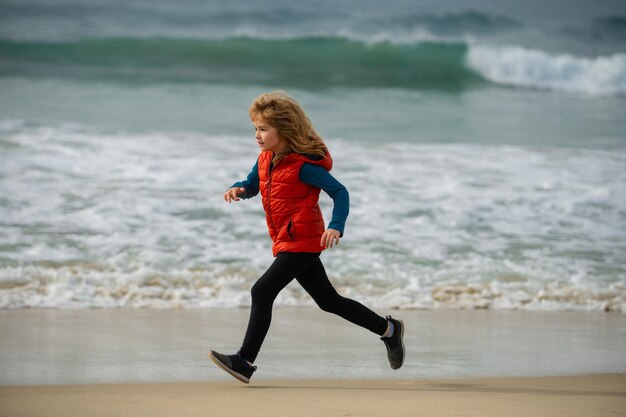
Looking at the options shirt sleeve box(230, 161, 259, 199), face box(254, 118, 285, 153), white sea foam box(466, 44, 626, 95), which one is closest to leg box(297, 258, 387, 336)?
shirt sleeve box(230, 161, 259, 199)

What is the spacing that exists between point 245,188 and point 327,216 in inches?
199

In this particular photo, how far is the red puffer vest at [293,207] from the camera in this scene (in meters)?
3.75

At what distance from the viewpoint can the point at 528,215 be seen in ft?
30.7

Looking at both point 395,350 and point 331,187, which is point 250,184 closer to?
point 331,187

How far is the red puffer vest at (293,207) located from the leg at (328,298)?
18cm

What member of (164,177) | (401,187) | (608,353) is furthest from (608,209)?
(608,353)

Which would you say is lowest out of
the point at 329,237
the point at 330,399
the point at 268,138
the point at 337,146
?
the point at 330,399

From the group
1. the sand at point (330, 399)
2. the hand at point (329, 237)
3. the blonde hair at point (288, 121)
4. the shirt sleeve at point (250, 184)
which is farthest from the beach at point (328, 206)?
the blonde hair at point (288, 121)

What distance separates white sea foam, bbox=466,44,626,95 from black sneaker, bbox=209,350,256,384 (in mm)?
15755

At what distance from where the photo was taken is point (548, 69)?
19234 millimetres

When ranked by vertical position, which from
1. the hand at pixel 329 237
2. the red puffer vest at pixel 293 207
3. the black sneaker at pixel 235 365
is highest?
the red puffer vest at pixel 293 207

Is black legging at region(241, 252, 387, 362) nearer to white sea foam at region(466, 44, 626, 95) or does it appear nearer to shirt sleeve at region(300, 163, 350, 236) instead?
shirt sleeve at region(300, 163, 350, 236)

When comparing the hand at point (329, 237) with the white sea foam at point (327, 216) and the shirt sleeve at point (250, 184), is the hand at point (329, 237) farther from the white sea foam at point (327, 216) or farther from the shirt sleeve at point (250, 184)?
the white sea foam at point (327, 216)

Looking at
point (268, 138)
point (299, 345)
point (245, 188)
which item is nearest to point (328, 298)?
point (245, 188)
